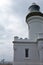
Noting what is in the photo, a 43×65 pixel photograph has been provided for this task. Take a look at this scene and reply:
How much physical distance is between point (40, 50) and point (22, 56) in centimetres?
269

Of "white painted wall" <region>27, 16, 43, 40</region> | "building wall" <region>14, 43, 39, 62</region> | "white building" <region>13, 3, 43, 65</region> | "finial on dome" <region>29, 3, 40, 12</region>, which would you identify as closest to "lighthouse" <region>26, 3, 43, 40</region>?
"white painted wall" <region>27, 16, 43, 40</region>

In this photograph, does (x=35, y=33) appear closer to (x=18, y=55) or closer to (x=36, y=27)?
(x=36, y=27)

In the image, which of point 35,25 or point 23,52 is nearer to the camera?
point 23,52

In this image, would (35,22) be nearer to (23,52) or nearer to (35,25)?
(35,25)

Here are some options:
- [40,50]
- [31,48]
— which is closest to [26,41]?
[31,48]

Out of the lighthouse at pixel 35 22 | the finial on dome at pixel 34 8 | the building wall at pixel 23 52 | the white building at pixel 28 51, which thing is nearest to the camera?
the white building at pixel 28 51

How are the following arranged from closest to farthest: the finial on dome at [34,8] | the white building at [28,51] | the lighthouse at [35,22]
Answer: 1. the white building at [28,51]
2. the lighthouse at [35,22]
3. the finial on dome at [34,8]

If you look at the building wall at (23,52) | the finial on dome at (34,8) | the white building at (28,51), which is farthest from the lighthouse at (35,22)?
the building wall at (23,52)

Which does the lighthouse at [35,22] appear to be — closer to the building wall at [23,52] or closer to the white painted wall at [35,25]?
the white painted wall at [35,25]

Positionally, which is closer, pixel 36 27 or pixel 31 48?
pixel 31 48

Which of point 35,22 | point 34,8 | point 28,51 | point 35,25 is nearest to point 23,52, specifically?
point 28,51

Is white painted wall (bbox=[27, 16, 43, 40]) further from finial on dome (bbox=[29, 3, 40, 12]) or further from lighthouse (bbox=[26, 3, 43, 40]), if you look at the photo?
finial on dome (bbox=[29, 3, 40, 12])

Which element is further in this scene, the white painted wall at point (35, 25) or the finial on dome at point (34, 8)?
the finial on dome at point (34, 8)

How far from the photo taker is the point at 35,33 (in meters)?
24.5
